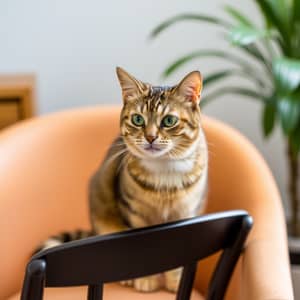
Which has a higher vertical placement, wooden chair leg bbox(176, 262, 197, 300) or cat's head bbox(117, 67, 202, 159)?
cat's head bbox(117, 67, 202, 159)

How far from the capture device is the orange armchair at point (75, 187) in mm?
1311

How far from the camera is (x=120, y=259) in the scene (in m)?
0.91

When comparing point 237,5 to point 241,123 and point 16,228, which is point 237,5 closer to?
A: point 241,123

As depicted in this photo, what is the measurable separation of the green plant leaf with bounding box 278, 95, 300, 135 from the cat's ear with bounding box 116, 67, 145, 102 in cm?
61

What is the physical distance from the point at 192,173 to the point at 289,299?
334mm

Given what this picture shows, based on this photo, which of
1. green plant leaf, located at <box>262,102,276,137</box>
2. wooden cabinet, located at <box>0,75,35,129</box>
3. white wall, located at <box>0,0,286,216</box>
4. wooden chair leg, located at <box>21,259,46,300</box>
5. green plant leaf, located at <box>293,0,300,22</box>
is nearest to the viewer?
wooden chair leg, located at <box>21,259,46,300</box>

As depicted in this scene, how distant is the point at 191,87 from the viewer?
0.95 metres

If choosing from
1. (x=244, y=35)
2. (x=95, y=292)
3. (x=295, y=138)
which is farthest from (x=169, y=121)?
(x=295, y=138)

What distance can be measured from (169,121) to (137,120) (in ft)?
0.18

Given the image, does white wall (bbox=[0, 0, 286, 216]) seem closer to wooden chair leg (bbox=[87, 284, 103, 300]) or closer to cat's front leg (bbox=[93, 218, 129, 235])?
cat's front leg (bbox=[93, 218, 129, 235])

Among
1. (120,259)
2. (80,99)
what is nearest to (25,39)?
(80,99)

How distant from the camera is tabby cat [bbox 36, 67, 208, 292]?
98 centimetres

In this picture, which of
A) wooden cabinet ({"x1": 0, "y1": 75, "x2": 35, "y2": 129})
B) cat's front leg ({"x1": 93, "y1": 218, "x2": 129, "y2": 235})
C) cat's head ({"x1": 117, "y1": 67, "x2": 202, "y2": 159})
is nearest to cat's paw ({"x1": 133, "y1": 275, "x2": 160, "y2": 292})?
cat's front leg ({"x1": 93, "y1": 218, "x2": 129, "y2": 235})

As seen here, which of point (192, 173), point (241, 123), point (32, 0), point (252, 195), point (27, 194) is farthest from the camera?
point (241, 123)
